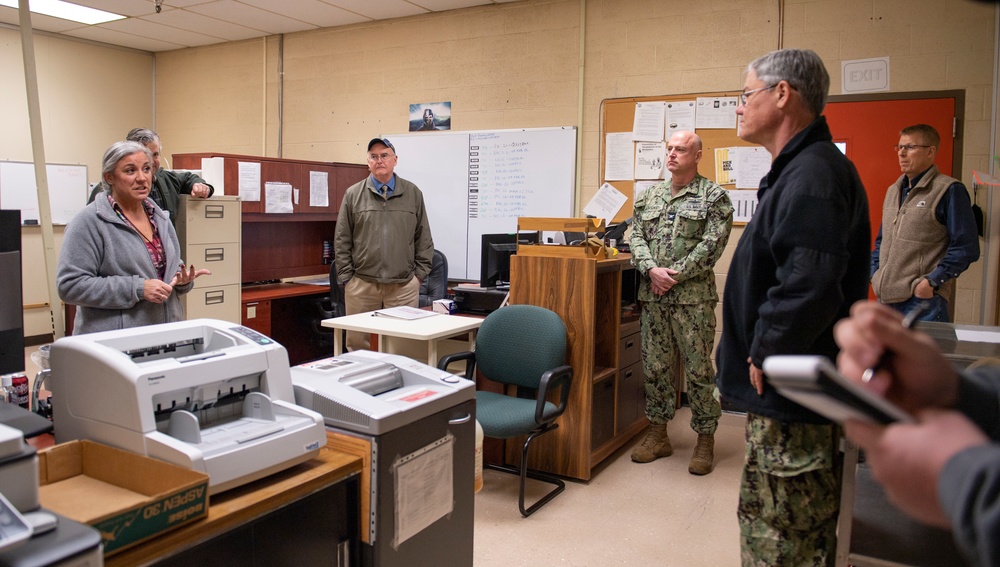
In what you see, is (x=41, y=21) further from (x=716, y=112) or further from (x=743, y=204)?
(x=743, y=204)

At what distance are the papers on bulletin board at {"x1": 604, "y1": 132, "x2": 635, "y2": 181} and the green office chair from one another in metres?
1.88

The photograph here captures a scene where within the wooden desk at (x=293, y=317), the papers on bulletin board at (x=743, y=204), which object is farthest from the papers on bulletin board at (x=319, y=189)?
the papers on bulletin board at (x=743, y=204)

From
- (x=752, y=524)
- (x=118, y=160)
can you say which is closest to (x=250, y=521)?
(x=752, y=524)

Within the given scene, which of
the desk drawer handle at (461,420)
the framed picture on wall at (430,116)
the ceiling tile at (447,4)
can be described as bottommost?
the desk drawer handle at (461,420)

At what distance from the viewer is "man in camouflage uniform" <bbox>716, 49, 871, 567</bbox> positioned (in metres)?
1.75

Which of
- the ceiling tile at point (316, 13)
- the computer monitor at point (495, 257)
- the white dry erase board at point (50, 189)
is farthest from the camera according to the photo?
the white dry erase board at point (50, 189)

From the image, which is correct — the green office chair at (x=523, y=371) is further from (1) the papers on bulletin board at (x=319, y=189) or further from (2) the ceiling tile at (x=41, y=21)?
(2) the ceiling tile at (x=41, y=21)

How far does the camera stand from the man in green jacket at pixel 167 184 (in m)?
3.78

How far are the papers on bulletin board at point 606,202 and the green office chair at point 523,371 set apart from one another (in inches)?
71.6

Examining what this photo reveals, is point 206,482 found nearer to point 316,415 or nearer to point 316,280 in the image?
point 316,415

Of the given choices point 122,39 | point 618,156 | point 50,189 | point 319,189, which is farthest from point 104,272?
point 122,39

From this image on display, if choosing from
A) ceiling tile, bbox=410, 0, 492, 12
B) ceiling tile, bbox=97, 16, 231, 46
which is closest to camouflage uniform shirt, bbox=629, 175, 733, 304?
ceiling tile, bbox=410, 0, 492, 12

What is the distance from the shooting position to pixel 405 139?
568cm

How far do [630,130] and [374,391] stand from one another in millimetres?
3301
